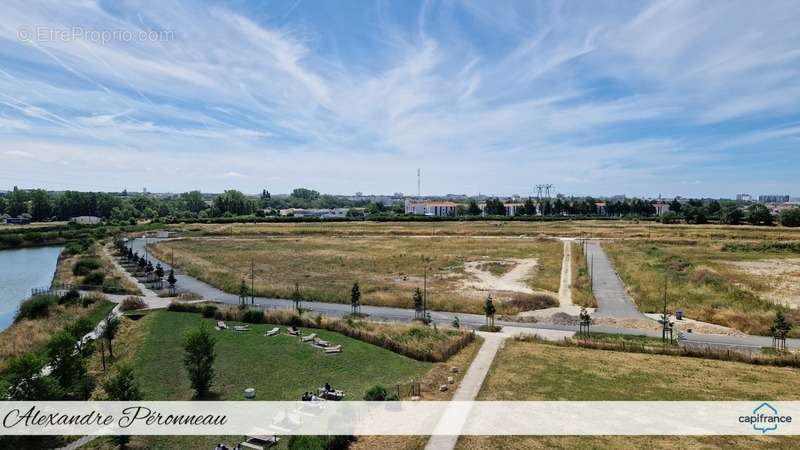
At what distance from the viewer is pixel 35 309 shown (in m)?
34.3

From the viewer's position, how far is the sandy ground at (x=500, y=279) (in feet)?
140

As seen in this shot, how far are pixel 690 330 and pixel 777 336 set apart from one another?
4721mm

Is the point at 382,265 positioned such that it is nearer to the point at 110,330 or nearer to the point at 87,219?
the point at 110,330

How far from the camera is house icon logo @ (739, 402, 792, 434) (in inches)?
623

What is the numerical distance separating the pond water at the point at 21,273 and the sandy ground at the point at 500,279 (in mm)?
38891

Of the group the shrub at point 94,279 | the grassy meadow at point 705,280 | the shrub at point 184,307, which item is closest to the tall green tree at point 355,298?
the shrub at point 184,307

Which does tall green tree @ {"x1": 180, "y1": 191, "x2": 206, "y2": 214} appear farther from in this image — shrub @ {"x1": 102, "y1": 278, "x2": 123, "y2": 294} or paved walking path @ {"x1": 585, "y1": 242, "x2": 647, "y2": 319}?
paved walking path @ {"x1": 585, "y1": 242, "x2": 647, "y2": 319}

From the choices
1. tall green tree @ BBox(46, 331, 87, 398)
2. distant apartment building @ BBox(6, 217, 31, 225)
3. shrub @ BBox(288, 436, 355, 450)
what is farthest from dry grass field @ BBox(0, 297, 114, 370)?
distant apartment building @ BBox(6, 217, 31, 225)

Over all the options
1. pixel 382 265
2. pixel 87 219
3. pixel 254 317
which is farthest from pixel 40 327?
pixel 87 219

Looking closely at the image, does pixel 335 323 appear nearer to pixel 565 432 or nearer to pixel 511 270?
pixel 565 432

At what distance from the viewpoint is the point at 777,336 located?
2447 centimetres

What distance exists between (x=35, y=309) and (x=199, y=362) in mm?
25642

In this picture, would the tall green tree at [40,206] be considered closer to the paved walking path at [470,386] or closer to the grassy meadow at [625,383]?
the paved walking path at [470,386]

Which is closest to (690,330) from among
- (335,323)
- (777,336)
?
(777,336)
